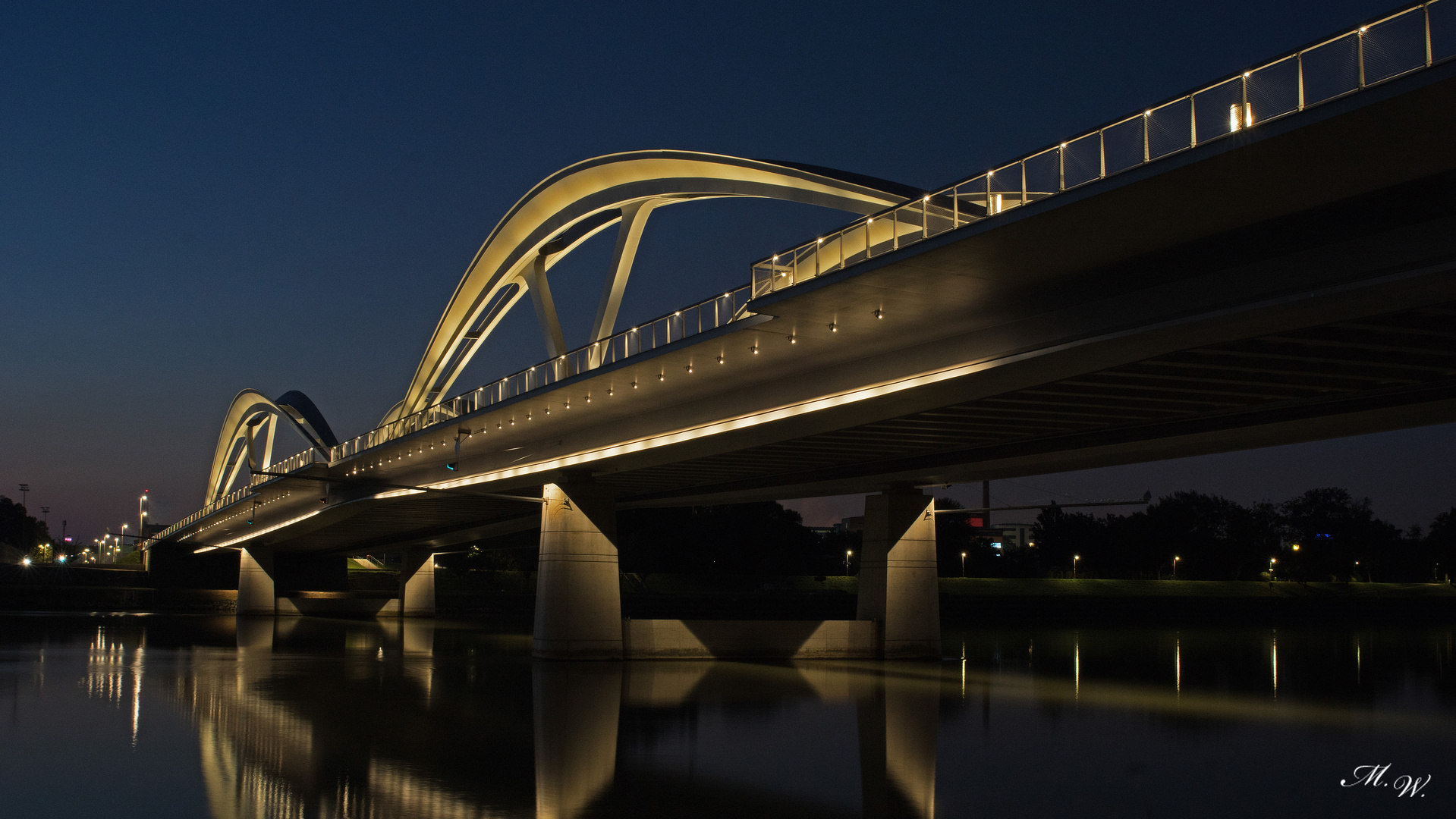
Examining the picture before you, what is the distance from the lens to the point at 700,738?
19062mm

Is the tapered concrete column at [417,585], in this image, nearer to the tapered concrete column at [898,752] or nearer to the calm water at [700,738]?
the calm water at [700,738]

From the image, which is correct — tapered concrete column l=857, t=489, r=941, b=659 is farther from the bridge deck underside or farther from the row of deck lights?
the row of deck lights

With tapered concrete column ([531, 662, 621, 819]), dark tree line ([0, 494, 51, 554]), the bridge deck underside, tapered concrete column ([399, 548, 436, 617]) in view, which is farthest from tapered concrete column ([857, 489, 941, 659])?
dark tree line ([0, 494, 51, 554])

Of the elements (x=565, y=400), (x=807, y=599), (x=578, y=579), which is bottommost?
(x=807, y=599)

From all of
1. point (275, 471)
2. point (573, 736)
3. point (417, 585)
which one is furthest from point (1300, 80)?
point (417, 585)

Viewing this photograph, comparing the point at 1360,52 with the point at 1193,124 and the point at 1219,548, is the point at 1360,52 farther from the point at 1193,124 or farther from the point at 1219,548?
the point at 1219,548

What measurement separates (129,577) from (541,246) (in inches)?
2867

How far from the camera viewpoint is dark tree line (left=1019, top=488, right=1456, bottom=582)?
10631 cm

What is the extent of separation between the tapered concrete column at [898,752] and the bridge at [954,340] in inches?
231

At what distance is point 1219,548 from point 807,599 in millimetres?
52419

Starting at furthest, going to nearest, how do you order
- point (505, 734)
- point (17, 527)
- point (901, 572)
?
point (17, 527), point (901, 572), point (505, 734)

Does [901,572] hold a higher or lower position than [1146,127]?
lower

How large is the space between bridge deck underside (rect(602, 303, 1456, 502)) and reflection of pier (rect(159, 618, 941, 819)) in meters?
5.91

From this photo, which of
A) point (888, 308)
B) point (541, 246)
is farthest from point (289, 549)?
point (888, 308)
